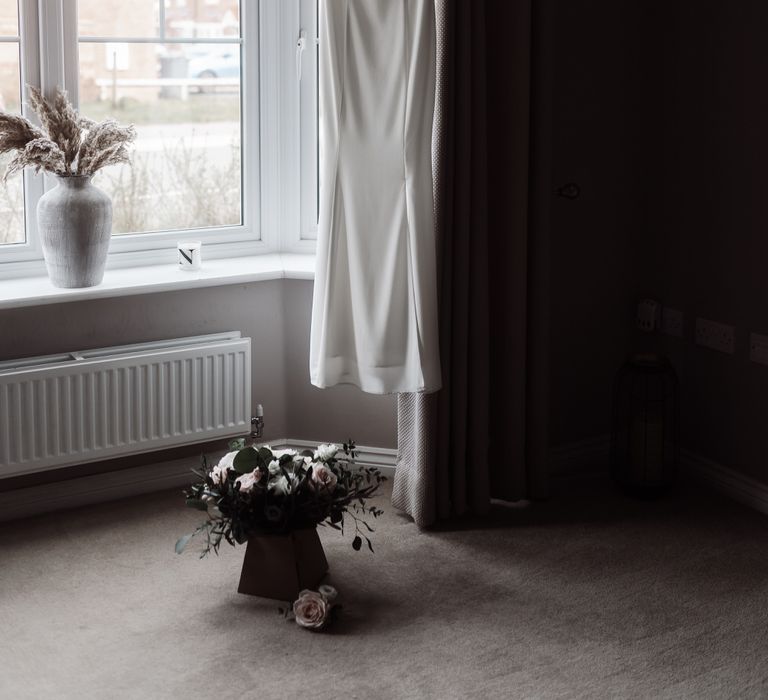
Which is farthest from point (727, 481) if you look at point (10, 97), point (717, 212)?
point (10, 97)

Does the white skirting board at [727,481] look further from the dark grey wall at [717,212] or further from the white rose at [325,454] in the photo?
the white rose at [325,454]

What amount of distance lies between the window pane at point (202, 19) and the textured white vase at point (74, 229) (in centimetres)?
63

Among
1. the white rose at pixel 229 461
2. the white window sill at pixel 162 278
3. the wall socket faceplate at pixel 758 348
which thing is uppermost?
the white window sill at pixel 162 278

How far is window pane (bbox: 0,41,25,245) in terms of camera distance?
3.37m

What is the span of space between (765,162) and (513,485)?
1252 mm

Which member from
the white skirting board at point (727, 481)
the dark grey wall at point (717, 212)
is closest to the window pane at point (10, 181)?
the dark grey wall at point (717, 212)

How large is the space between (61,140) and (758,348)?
220cm

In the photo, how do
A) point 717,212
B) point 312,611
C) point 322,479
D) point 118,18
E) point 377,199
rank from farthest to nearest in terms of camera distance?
point 717,212, point 118,18, point 377,199, point 322,479, point 312,611

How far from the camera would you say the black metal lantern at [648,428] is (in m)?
3.62

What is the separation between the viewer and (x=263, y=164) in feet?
12.4

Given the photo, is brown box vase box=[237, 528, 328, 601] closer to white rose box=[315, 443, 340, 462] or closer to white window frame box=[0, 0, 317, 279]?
white rose box=[315, 443, 340, 462]

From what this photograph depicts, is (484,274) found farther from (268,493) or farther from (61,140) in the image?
(61,140)

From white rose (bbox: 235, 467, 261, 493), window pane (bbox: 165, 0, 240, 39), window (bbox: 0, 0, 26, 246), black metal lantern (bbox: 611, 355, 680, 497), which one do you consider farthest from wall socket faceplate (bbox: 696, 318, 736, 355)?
window (bbox: 0, 0, 26, 246)

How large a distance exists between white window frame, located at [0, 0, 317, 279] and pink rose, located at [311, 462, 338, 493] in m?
1.15
